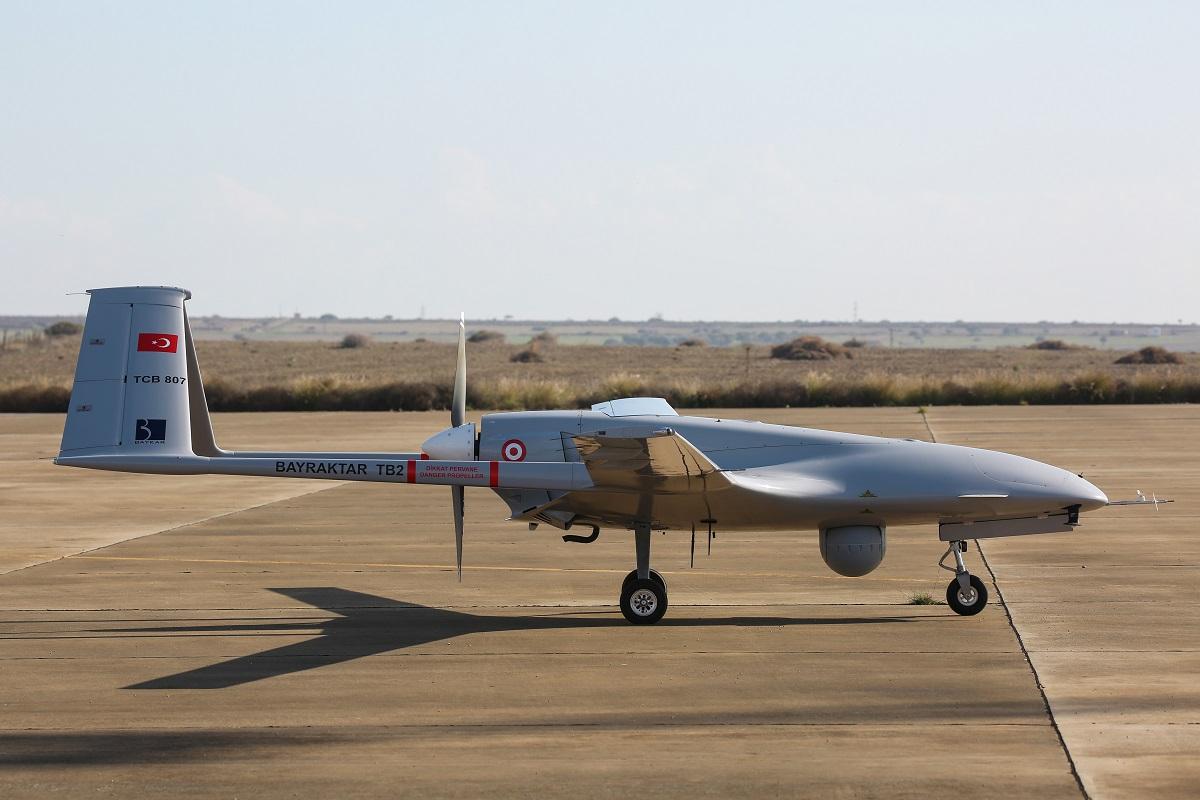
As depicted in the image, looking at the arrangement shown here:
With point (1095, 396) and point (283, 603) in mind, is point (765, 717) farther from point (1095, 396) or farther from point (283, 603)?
point (1095, 396)

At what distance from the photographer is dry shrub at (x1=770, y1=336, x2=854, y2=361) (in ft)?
336

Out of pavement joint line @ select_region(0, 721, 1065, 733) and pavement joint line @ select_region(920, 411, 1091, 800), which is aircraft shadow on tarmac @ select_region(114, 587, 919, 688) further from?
pavement joint line @ select_region(0, 721, 1065, 733)

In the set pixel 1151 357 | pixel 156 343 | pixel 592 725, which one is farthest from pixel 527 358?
pixel 592 725

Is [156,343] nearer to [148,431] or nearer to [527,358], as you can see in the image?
[148,431]

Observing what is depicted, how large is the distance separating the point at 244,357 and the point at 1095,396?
78.0 metres

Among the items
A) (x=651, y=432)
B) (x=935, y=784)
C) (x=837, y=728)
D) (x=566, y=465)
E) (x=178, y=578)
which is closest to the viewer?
(x=935, y=784)

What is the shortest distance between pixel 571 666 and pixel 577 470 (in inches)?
86.3

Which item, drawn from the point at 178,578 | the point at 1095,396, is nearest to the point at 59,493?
the point at 178,578

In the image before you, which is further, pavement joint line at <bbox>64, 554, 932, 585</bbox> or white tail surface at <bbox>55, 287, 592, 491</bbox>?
pavement joint line at <bbox>64, 554, 932, 585</bbox>

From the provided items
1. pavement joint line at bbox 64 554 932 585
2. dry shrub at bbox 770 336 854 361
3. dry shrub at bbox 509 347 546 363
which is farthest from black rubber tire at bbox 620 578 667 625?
dry shrub at bbox 770 336 854 361

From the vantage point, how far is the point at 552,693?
11062 mm

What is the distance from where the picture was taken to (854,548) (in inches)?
539

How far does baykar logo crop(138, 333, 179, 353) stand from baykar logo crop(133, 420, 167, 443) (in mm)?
756

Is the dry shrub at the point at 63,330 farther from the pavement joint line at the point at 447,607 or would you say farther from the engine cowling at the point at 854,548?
the engine cowling at the point at 854,548
